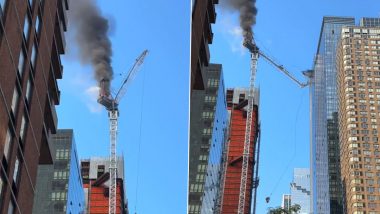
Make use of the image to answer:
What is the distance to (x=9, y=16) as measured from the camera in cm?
3058

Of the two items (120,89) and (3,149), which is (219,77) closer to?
(120,89)

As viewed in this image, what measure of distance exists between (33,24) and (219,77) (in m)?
147

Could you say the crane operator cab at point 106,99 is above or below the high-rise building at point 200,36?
above

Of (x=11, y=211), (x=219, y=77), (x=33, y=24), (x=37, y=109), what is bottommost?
(x=11, y=211)

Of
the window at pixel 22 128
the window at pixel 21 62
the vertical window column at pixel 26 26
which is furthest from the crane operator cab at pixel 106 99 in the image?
the window at pixel 21 62

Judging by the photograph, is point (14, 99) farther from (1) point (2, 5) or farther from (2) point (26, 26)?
(1) point (2, 5)

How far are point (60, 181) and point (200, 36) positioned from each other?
109 metres

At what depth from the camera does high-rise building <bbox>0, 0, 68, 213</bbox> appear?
30.9m

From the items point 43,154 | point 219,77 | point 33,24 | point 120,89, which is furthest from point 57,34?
point 219,77

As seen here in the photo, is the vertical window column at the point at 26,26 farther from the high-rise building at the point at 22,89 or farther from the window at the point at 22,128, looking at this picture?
the window at the point at 22,128

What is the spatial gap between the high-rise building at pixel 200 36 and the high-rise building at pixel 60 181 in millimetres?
98831

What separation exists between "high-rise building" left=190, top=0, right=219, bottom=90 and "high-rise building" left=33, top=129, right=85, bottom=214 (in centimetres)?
9883

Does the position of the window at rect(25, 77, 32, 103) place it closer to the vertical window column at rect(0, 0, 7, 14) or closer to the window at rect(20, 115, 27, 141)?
the window at rect(20, 115, 27, 141)

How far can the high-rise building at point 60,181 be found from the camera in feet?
506
